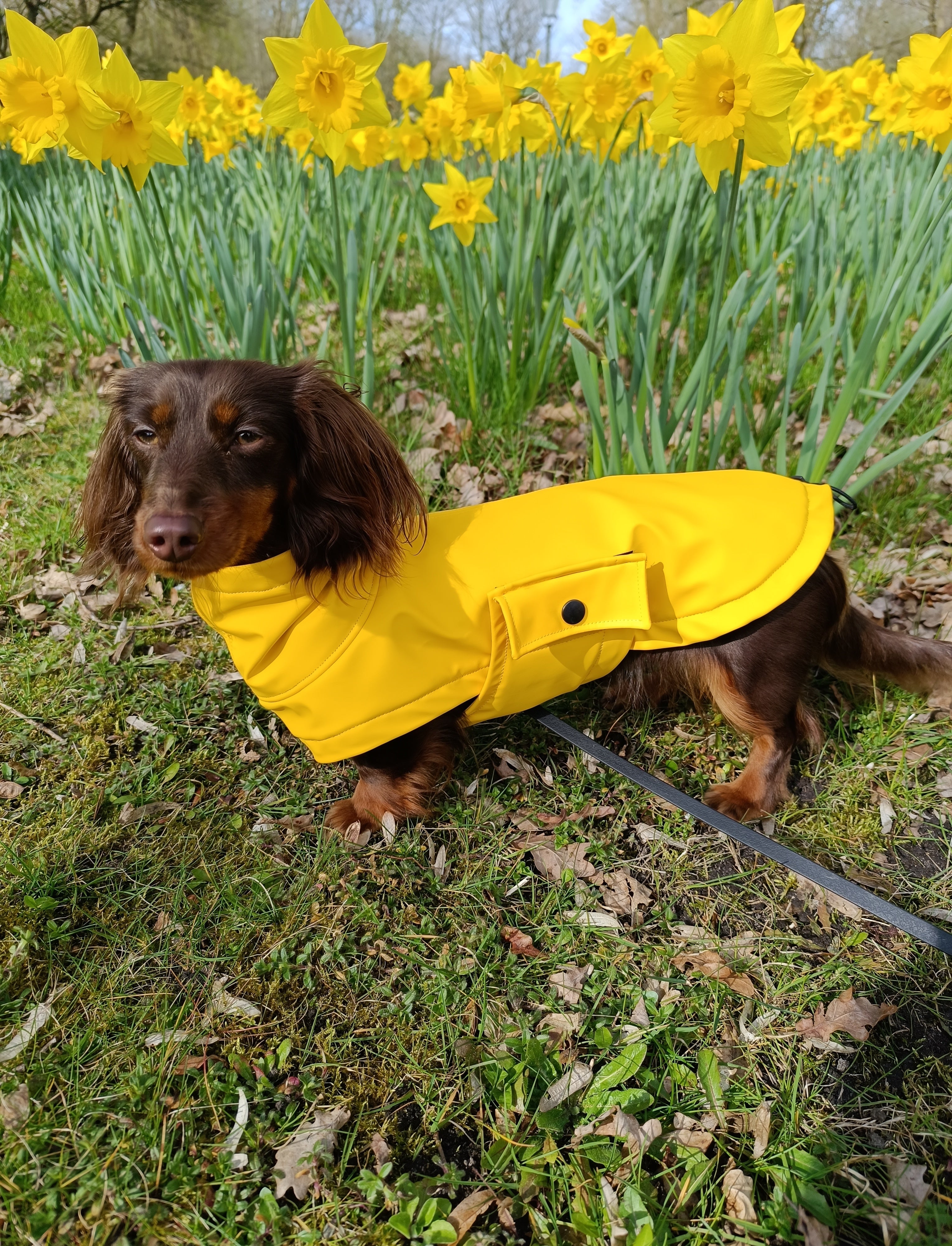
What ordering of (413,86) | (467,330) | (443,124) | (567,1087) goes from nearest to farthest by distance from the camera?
(567,1087), (467,330), (443,124), (413,86)

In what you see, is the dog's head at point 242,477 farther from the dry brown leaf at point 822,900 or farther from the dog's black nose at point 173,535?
the dry brown leaf at point 822,900

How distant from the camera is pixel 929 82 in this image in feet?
6.99

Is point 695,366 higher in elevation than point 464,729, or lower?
higher

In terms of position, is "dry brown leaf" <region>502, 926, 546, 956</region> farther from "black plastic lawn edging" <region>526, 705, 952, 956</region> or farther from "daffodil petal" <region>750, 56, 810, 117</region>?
"daffodil petal" <region>750, 56, 810, 117</region>

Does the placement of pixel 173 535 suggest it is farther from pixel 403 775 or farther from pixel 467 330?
pixel 467 330

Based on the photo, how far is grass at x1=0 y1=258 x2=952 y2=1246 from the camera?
51.4 inches

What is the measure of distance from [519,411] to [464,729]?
161 cm

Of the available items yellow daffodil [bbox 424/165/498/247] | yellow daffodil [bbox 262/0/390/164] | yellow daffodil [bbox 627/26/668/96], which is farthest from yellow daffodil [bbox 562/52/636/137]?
yellow daffodil [bbox 262/0/390/164]

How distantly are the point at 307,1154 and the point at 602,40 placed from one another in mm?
3831

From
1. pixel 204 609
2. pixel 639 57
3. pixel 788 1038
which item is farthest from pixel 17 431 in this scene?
pixel 788 1038

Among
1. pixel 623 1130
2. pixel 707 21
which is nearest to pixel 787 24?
pixel 707 21

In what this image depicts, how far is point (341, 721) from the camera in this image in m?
1.79

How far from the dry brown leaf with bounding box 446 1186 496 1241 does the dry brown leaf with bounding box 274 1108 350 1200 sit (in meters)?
0.25

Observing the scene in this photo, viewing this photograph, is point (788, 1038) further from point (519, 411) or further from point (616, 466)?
point (519, 411)
